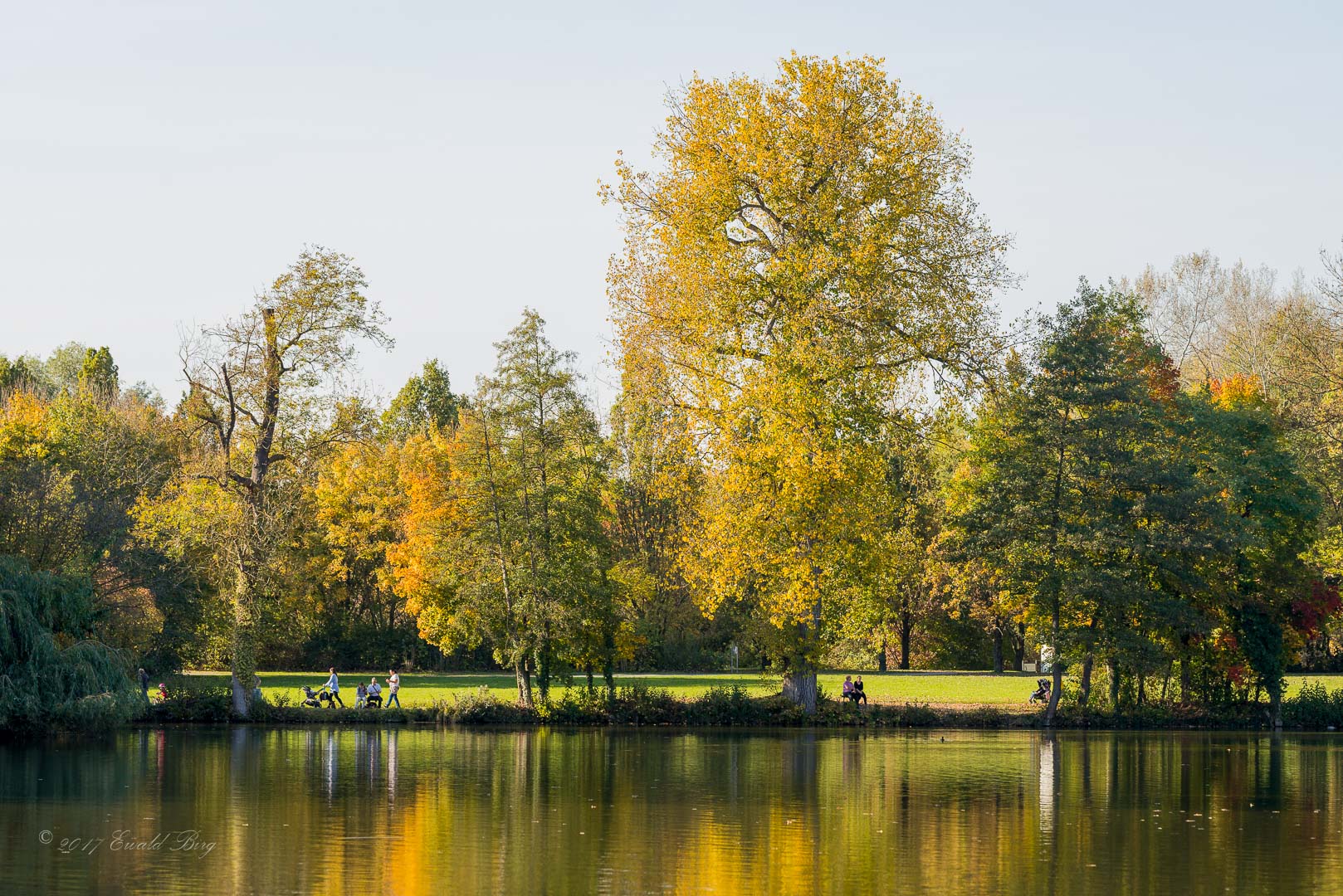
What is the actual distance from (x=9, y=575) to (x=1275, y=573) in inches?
1395

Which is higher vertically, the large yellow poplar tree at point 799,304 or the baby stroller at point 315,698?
the large yellow poplar tree at point 799,304

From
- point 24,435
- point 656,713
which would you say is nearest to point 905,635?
point 656,713

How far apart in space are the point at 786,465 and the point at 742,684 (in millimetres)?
18782

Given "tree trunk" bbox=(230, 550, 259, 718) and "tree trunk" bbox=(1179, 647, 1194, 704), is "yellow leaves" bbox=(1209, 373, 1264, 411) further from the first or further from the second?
"tree trunk" bbox=(230, 550, 259, 718)

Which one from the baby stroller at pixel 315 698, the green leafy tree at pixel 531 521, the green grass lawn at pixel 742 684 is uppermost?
the green leafy tree at pixel 531 521

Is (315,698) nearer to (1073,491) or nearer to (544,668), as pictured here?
(544,668)

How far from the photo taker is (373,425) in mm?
49969

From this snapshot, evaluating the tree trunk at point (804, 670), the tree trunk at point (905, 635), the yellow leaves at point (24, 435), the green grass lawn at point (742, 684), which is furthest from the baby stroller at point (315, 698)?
the tree trunk at point (905, 635)

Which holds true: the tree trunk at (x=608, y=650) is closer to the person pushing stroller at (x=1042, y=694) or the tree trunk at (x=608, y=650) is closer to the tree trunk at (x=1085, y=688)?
the person pushing stroller at (x=1042, y=694)

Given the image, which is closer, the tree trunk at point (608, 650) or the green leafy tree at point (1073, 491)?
the green leafy tree at point (1073, 491)

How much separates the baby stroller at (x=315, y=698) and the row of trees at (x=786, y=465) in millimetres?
2926

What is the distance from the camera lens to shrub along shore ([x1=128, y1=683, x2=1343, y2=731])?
4250 cm

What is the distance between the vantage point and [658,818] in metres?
21.8

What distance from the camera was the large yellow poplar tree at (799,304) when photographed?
131 feet
